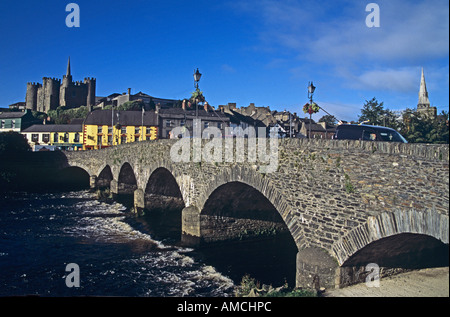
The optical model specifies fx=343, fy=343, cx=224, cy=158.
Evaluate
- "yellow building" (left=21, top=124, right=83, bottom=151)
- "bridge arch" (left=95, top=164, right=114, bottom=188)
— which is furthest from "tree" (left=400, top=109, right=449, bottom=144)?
"yellow building" (left=21, top=124, right=83, bottom=151)

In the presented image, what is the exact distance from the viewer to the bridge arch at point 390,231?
273 inches

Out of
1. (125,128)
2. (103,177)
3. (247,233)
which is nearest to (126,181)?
(103,177)

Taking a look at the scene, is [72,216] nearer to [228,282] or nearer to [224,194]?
[224,194]

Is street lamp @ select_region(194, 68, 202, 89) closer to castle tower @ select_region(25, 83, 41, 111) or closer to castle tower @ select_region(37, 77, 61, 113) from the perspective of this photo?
castle tower @ select_region(37, 77, 61, 113)

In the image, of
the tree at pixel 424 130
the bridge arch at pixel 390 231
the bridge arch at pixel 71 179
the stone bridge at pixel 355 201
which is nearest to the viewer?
the bridge arch at pixel 390 231

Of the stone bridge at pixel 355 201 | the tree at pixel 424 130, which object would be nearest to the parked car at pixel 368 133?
the stone bridge at pixel 355 201

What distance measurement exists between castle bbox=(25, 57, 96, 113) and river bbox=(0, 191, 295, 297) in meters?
80.4

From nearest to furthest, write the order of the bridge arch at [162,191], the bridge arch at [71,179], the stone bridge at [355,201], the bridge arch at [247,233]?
the stone bridge at [355,201] → the bridge arch at [247,233] → the bridge arch at [162,191] → the bridge arch at [71,179]

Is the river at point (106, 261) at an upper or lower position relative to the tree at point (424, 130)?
lower

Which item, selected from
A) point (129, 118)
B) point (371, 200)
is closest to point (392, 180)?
point (371, 200)

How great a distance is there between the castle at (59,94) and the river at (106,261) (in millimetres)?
80367

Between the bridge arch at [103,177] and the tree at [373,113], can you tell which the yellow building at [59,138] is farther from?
the tree at [373,113]
